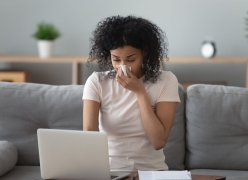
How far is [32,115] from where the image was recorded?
249 centimetres

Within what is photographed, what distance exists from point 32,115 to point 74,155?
0.84m

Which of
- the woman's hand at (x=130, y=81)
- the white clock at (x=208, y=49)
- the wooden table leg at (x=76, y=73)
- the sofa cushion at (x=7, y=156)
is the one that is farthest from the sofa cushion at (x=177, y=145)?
the wooden table leg at (x=76, y=73)

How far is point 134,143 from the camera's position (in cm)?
207

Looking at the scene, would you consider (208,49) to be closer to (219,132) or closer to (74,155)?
(219,132)

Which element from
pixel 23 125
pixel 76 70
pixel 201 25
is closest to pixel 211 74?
pixel 201 25

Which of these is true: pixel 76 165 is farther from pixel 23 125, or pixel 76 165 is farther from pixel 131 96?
pixel 23 125

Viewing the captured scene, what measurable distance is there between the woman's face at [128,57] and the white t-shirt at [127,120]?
11 centimetres

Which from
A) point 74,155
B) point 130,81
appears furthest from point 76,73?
point 74,155

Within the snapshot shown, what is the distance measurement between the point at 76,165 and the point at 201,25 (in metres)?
2.60

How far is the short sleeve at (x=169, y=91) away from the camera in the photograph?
2.08 m

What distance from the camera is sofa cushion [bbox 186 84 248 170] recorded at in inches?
96.1

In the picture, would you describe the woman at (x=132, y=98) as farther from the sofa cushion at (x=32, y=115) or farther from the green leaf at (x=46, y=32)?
the green leaf at (x=46, y=32)

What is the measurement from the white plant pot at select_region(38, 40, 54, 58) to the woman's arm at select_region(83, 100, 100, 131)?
1978mm

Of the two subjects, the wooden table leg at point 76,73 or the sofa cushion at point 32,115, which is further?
the wooden table leg at point 76,73
